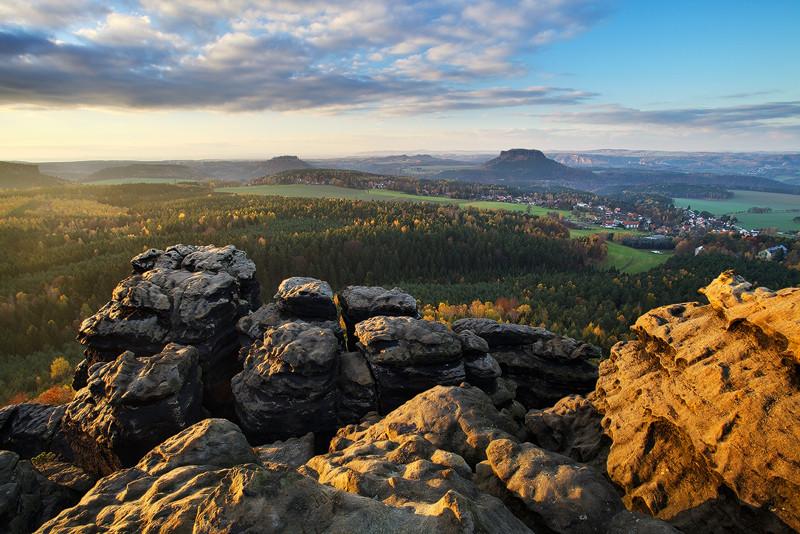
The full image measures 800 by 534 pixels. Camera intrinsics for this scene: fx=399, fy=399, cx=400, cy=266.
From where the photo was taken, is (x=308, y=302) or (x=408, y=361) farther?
(x=308, y=302)

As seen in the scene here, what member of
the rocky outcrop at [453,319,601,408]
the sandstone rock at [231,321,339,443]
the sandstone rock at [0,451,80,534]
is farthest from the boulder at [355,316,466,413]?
the sandstone rock at [0,451,80,534]

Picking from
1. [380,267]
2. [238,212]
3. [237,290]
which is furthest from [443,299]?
[238,212]

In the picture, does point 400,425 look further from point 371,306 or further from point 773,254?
point 773,254

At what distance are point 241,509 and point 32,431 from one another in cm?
2396

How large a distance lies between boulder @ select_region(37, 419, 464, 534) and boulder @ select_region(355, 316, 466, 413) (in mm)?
13838

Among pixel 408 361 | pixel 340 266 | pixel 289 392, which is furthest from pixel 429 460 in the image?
pixel 340 266

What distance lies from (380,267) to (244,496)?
113181mm

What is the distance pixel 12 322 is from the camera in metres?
70.6

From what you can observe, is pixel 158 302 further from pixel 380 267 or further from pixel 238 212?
pixel 238 212

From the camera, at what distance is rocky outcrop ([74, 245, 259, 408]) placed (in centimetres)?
2745

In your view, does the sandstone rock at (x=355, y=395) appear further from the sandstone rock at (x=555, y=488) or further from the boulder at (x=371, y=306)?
the sandstone rock at (x=555, y=488)

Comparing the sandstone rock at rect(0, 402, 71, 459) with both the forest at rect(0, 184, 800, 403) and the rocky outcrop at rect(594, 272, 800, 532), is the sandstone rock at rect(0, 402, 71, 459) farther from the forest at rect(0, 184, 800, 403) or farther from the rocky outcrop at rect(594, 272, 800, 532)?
the rocky outcrop at rect(594, 272, 800, 532)

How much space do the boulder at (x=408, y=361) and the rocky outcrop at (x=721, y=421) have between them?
32.4 feet

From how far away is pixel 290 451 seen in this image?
21141 millimetres
